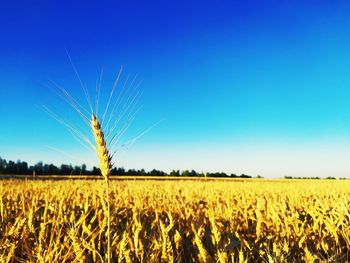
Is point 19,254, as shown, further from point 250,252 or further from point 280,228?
point 280,228

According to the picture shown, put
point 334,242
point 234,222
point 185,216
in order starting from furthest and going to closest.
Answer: point 185,216
point 234,222
point 334,242

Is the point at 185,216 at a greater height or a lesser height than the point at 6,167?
lesser

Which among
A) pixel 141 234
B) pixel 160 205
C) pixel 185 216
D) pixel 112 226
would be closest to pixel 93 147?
pixel 141 234

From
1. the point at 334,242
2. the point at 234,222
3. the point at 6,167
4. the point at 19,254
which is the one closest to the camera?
the point at 19,254

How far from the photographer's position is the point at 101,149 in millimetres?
1577

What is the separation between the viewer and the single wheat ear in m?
1.49

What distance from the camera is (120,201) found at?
5.98m

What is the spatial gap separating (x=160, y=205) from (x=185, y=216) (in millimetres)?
949

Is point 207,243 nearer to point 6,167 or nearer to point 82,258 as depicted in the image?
point 82,258

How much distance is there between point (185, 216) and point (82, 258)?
3253mm

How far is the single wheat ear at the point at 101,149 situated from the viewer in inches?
58.6

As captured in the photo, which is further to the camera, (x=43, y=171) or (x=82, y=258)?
(x=43, y=171)

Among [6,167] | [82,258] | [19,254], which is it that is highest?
[6,167]

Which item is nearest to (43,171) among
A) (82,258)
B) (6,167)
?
(6,167)
